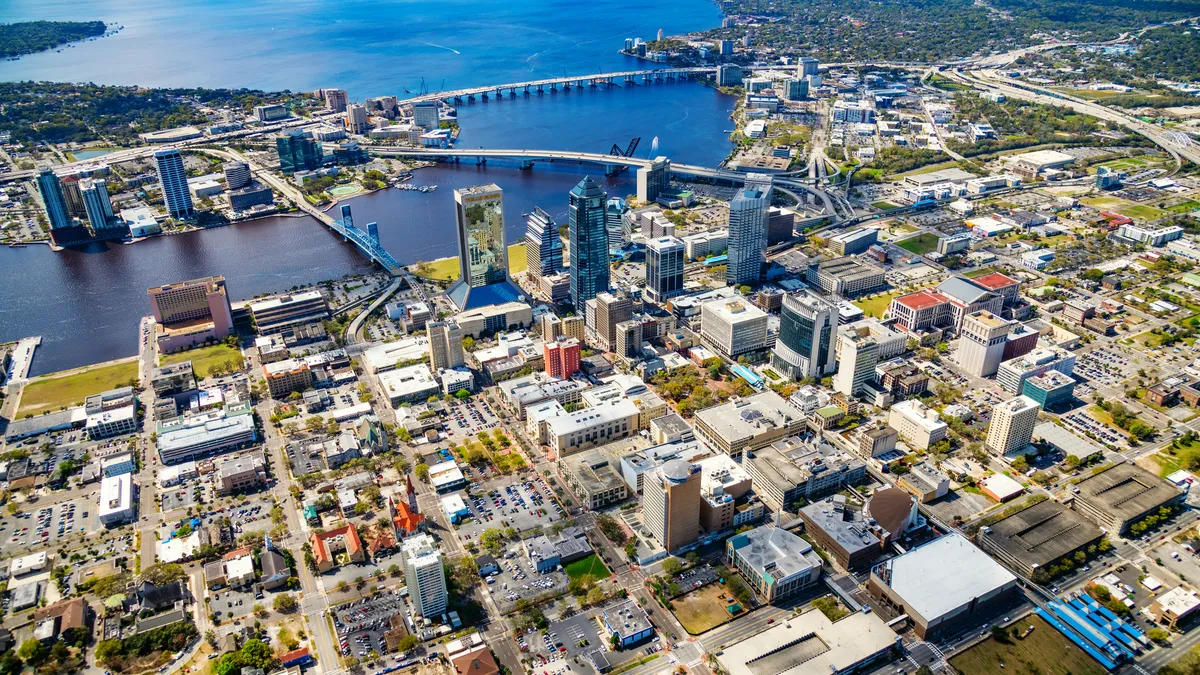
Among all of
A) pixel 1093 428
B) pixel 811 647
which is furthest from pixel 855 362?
pixel 811 647

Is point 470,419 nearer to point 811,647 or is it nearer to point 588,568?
point 588,568

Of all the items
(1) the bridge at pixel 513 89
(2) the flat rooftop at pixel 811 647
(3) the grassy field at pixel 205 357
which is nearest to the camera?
(2) the flat rooftop at pixel 811 647

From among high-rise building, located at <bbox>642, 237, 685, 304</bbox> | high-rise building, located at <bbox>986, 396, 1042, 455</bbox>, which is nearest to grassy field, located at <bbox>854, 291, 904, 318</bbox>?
high-rise building, located at <bbox>642, 237, 685, 304</bbox>

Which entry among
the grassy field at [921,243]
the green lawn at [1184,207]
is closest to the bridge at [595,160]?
the grassy field at [921,243]

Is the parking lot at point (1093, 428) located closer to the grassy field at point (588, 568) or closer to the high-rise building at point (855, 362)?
the high-rise building at point (855, 362)

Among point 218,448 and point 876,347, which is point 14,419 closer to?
point 218,448

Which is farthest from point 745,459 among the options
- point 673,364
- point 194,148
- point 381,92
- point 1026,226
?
point 381,92

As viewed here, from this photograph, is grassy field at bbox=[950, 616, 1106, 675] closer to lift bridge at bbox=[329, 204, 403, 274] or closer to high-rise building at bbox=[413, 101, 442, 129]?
lift bridge at bbox=[329, 204, 403, 274]
